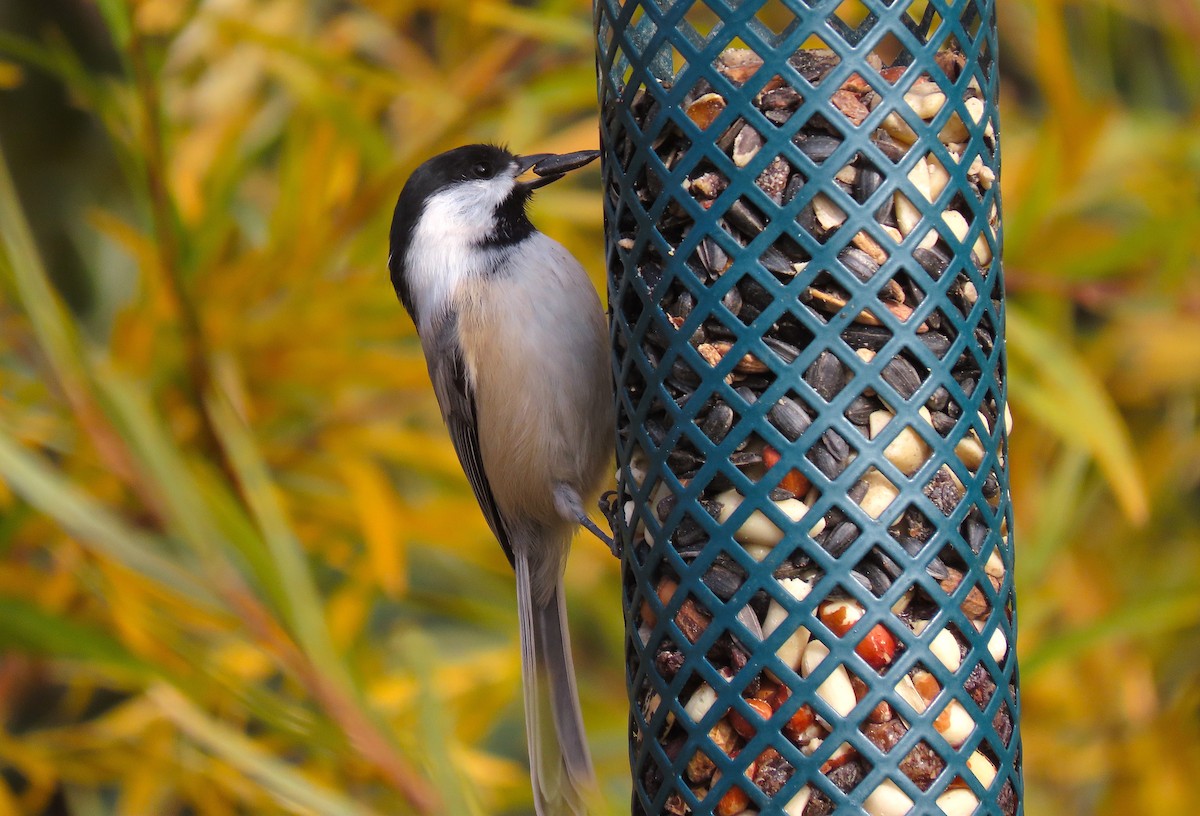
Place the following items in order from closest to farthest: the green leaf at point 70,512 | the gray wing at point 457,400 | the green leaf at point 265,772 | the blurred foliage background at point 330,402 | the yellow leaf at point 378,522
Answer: the green leaf at point 265,772, the green leaf at point 70,512, the blurred foliage background at point 330,402, the gray wing at point 457,400, the yellow leaf at point 378,522

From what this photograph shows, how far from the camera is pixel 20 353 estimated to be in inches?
80.2

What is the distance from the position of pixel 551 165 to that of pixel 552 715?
78 cm

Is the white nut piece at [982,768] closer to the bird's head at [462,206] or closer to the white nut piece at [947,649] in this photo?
the white nut piece at [947,649]

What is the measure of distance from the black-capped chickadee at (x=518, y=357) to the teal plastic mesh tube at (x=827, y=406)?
1.92ft

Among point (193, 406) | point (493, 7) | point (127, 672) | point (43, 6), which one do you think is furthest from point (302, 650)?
point (43, 6)

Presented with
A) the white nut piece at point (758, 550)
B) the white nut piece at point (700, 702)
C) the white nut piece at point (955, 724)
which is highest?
the white nut piece at point (758, 550)

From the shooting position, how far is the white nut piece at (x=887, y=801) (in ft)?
3.80

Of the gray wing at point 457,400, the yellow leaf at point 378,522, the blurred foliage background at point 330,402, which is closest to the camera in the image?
the blurred foliage background at point 330,402

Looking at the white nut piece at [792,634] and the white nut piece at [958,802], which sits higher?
the white nut piece at [792,634]

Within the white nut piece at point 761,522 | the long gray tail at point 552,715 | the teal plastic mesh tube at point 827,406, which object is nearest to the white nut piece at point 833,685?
the teal plastic mesh tube at point 827,406

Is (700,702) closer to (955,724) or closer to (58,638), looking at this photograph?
(955,724)

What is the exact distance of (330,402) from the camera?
2.30 metres

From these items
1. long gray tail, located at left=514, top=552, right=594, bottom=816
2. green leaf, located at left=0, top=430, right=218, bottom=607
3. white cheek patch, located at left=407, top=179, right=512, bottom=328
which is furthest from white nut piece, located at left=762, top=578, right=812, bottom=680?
white cheek patch, located at left=407, top=179, right=512, bottom=328

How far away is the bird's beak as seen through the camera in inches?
69.6
